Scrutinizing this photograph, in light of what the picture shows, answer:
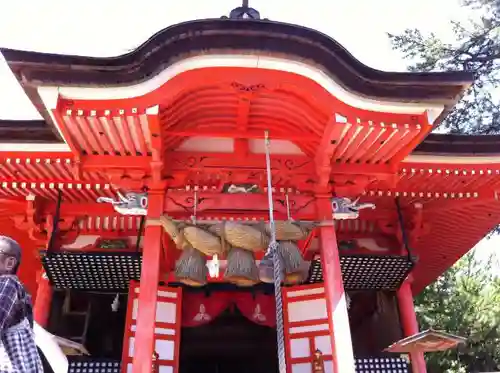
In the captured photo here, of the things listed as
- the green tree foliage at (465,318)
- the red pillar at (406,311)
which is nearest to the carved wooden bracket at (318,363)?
the red pillar at (406,311)

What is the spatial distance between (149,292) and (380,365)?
12.2 ft

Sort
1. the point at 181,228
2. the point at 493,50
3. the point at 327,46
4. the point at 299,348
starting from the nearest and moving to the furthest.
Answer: the point at 327,46 → the point at 181,228 → the point at 299,348 → the point at 493,50

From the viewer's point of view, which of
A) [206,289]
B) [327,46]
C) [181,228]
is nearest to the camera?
[327,46]

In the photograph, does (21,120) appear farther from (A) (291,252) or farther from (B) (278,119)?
(A) (291,252)

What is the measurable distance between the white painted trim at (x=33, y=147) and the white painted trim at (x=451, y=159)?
13.5ft

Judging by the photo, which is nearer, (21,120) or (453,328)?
(21,120)

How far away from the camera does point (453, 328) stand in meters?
14.4

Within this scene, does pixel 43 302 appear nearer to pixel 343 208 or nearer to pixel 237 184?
pixel 237 184

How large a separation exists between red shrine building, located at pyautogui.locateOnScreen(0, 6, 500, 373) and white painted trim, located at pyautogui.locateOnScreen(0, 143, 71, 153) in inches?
0.9

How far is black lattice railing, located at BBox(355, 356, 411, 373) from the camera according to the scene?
677cm

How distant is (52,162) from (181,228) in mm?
1808

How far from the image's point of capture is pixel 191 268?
5199 millimetres

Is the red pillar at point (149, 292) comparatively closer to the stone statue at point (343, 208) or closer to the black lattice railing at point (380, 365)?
the stone statue at point (343, 208)

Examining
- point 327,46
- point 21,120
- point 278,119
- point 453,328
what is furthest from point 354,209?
point 453,328
